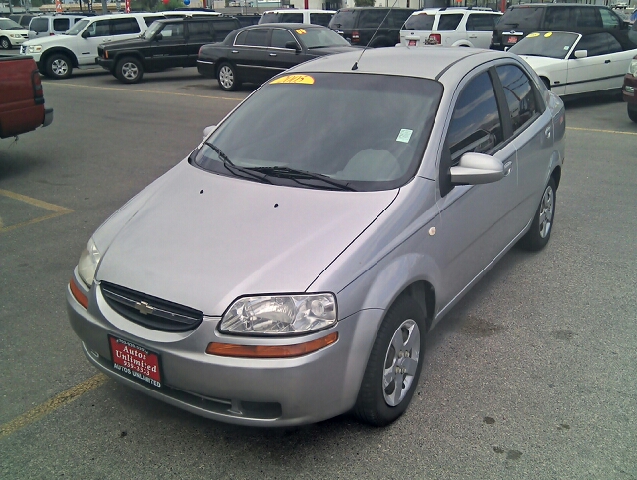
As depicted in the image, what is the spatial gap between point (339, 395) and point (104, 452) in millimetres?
1178

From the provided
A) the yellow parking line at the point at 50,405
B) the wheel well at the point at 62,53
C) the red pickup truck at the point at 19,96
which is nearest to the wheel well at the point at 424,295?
the yellow parking line at the point at 50,405

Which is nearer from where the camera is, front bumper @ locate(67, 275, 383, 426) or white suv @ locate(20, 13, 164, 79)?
front bumper @ locate(67, 275, 383, 426)

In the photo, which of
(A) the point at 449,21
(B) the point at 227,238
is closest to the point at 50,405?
(B) the point at 227,238

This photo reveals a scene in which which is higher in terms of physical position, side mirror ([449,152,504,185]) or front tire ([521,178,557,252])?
side mirror ([449,152,504,185])

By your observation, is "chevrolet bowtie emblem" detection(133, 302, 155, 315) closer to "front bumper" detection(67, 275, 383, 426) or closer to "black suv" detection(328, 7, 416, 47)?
"front bumper" detection(67, 275, 383, 426)

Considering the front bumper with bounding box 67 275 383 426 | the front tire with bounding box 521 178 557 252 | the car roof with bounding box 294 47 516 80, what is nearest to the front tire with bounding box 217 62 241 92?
the front tire with bounding box 521 178 557 252

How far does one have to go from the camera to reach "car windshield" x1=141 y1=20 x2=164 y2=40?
1855 centimetres

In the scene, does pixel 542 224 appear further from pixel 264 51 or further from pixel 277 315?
pixel 264 51

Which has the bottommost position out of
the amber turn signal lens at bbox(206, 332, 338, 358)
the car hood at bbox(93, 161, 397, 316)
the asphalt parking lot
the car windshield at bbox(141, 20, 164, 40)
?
the asphalt parking lot

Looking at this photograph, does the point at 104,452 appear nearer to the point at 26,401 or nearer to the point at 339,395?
the point at 26,401

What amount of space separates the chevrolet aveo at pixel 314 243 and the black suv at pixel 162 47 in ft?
49.6

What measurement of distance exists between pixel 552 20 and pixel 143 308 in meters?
14.5

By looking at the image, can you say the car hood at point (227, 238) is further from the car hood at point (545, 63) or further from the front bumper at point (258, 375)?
the car hood at point (545, 63)

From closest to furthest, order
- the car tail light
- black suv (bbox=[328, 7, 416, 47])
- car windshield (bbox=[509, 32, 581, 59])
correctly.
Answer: car windshield (bbox=[509, 32, 581, 59])
the car tail light
black suv (bbox=[328, 7, 416, 47])
